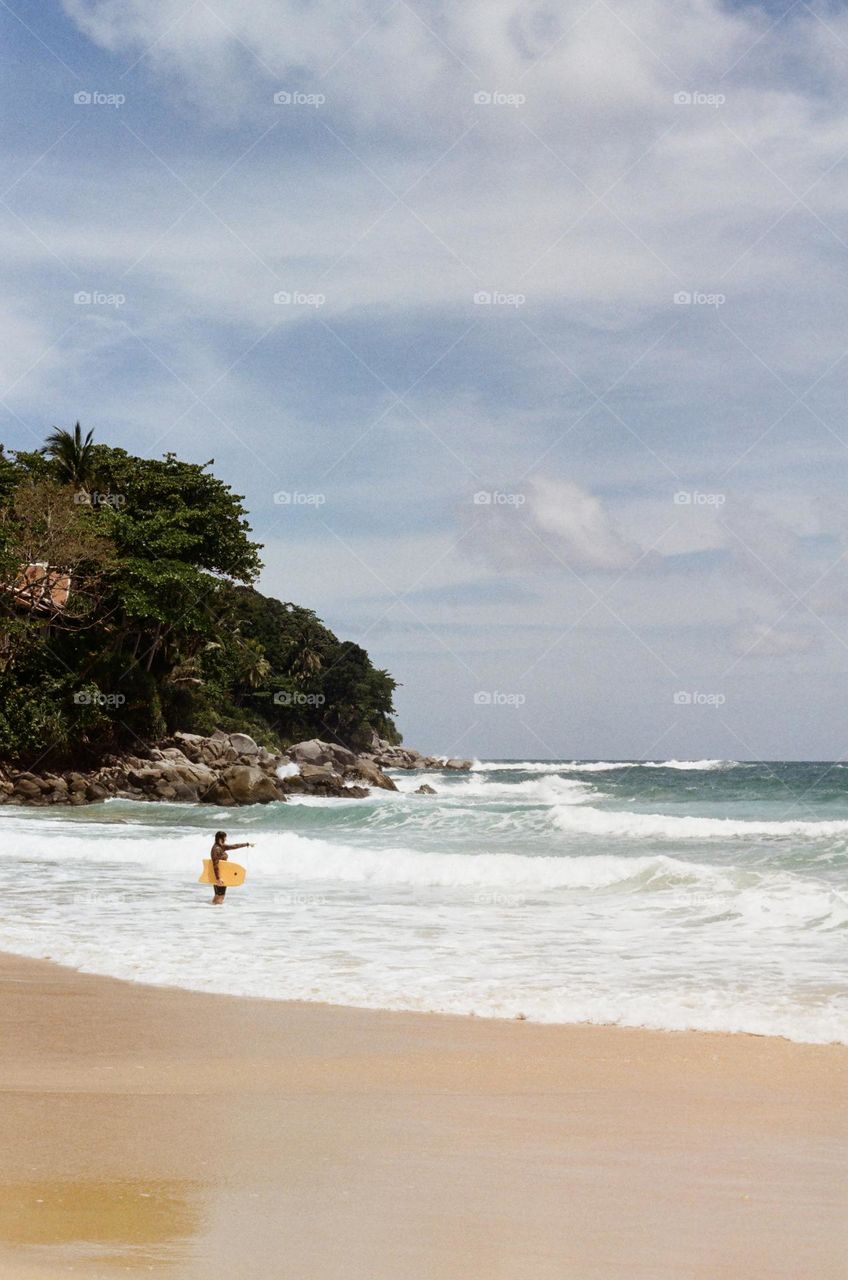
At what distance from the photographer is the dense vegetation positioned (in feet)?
118

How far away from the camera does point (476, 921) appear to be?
1239cm

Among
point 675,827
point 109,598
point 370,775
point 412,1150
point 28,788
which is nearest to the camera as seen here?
point 412,1150

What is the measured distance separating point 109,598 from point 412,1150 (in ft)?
115

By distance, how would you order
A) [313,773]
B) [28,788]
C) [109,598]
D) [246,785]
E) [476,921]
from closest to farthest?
[476,921]
[28,788]
[246,785]
[109,598]
[313,773]

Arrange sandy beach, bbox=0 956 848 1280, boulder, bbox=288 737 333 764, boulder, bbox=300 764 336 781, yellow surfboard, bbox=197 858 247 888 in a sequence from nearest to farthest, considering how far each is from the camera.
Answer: sandy beach, bbox=0 956 848 1280 → yellow surfboard, bbox=197 858 247 888 → boulder, bbox=300 764 336 781 → boulder, bbox=288 737 333 764

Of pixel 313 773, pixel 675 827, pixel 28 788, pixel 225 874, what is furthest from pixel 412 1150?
pixel 313 773

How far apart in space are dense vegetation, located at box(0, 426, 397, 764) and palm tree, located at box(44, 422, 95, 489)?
55 millimetres

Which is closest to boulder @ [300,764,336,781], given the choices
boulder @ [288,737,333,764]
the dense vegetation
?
the dense vegetation

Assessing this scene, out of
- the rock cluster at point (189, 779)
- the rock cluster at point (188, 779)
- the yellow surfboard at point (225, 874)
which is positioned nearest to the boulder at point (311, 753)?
the rock cluster at point (189, 779)

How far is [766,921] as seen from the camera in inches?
474

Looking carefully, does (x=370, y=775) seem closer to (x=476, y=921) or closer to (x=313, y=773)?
(x=313, y=773)

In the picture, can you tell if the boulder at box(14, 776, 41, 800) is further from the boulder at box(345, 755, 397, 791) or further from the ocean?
the boulder at box(345, 755, 397, 791)

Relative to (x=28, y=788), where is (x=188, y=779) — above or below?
above

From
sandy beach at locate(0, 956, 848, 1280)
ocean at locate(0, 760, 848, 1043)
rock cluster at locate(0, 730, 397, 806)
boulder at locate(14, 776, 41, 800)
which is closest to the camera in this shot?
sandy beach at locate(0, 956, 848, 1280)
